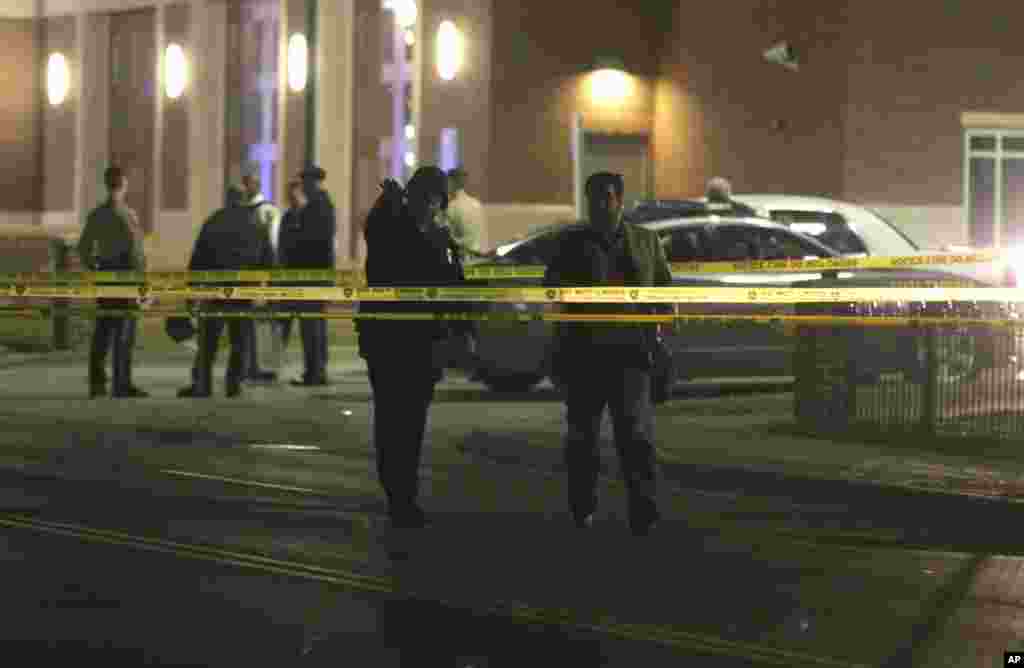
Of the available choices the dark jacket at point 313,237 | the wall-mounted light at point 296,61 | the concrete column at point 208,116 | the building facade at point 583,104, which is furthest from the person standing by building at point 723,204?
the concrete column at point 208,116

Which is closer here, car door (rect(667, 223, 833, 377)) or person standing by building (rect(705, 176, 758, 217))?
car door (rect(667, 223, 833, 377))

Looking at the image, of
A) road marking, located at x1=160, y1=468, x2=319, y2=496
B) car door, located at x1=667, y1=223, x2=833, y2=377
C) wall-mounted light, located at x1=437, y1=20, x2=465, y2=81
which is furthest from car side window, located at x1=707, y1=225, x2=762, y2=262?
wall-mounted light, located at x1=437, y1=20, x2=465, y2=81

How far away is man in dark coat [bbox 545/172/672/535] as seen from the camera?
11.1 m

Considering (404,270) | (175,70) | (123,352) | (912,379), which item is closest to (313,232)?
(123,352)

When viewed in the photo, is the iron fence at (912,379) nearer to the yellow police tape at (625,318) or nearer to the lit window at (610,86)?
the yellow police tape at (625,318)

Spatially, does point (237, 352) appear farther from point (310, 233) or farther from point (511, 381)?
point (511, 381)

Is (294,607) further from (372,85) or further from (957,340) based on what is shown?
(372,85)

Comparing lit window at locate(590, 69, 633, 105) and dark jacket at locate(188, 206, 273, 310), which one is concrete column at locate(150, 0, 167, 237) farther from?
dark jacket at locate(188, 206, 273, 310)

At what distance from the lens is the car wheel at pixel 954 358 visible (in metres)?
14.8

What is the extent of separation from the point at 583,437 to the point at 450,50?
20711mm

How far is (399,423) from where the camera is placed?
37.6ft

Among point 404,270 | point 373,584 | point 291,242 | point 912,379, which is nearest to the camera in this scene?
point 373,584

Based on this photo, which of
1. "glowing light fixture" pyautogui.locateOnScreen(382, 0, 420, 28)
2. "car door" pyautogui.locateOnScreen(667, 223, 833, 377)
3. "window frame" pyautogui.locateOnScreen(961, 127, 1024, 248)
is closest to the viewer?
"car door" pyautogui.locateOnScreen(667, 223, 833, 377)

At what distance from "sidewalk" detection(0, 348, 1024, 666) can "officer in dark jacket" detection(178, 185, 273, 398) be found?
1.19ft
